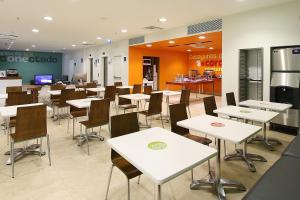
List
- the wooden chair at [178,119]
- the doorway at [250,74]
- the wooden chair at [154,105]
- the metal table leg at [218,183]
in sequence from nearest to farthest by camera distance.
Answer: the metal table leg at [218,183] < the wooden chair at [178,119] < the wooden chair at [154,105] < the doorway at [250,74]

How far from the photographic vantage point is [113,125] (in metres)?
2.30

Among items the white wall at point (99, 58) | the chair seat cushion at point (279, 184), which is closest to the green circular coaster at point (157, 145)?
the chair seat cushion at point (279, 184)

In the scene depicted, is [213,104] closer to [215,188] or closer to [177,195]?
[215,188]

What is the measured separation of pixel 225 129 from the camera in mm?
2326

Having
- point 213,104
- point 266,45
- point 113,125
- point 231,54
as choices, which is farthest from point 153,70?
point 113,125

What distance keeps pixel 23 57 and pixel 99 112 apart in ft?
51.2

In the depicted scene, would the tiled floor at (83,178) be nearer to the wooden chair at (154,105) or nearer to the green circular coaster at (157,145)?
the green circular coaster at (157,145)

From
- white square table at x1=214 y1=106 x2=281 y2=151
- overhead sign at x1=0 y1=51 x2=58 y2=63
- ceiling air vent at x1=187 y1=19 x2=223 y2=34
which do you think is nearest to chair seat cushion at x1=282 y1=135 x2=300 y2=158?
white square table at x1=214 y1=106 x2=281 y2=151

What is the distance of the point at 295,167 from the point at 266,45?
13.3 ft

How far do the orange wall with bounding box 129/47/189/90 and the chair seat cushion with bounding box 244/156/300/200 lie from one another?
8.50 meters

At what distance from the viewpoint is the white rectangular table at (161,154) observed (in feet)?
4.62

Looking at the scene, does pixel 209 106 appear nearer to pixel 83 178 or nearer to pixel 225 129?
pixel 225 129

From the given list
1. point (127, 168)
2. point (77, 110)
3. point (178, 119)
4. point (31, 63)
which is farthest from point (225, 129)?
point (31, 63)

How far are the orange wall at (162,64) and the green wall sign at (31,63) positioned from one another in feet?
33.0
